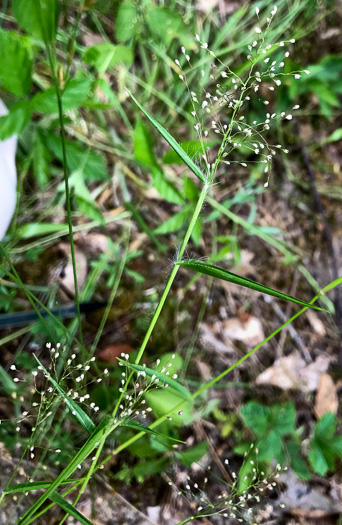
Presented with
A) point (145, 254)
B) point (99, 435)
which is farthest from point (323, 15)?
point (99, 435)

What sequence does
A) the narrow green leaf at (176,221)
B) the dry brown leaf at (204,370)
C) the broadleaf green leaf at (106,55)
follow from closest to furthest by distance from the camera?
the broadleaf green leaf at (106,55) → the narrow green leaf at (176,221) → the dry brown leaf at (204,370)

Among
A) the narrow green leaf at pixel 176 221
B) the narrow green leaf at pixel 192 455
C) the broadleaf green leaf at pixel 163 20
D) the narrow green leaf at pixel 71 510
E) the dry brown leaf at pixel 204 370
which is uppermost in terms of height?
the broadleaf green leaf at pixel 163 20

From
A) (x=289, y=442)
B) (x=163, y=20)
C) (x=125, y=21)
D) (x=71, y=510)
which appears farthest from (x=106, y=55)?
(x=289, y=442)

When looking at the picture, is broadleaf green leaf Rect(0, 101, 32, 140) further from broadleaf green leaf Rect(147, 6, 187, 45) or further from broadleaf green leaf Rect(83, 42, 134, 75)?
broadleaf green leaf Rect(147, 6, 187, 45)

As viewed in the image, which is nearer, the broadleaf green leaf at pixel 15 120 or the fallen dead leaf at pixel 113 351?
the broadleaf green leaf at pixel 15 120

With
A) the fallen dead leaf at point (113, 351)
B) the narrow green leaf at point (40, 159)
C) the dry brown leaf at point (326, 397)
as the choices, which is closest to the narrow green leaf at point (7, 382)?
the fallen dead leaf at point (113, 351)

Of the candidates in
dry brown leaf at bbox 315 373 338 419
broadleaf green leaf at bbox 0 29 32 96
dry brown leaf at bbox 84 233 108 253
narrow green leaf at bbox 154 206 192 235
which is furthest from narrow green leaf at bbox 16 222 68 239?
dry brown leaf at bbox 315 373 338 419

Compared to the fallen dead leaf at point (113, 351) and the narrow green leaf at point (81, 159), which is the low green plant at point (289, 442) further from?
the narrow green leaf at point (81, 159)
